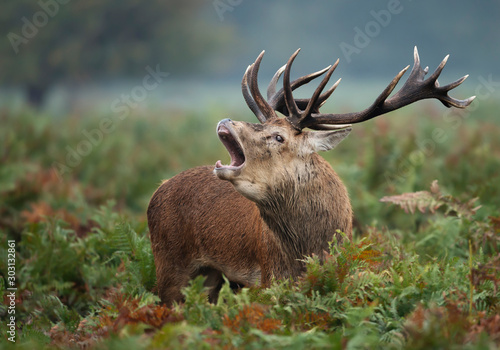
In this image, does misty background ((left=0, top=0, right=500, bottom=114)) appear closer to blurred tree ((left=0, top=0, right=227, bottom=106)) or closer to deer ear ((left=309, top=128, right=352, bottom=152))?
blurred tree ((left=0, top=0, right=227, bottom=106))

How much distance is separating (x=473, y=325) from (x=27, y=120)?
47.1ft

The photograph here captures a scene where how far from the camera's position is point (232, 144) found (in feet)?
17.0

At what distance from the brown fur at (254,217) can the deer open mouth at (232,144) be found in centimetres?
5

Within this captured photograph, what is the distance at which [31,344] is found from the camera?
11.7 feet

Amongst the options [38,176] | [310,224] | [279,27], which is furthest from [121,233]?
[279,27]

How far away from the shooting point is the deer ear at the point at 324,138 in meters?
5.21

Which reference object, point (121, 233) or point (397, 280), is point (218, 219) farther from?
point (397, 280)

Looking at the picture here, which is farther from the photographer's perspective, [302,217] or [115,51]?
[115,51]
